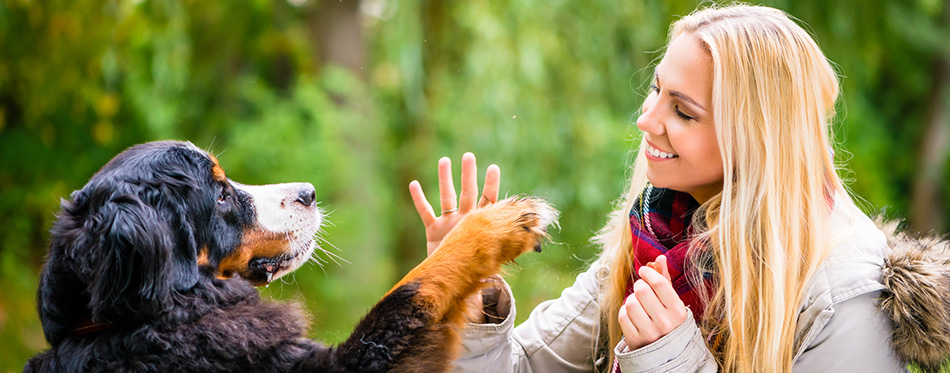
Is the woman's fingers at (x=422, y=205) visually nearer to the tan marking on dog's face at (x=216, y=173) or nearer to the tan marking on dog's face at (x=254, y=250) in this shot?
the tan marking on dog's face at (x=254, y=250)

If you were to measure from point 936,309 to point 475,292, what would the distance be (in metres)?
1.10

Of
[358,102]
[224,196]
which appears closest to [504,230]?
[224,196]

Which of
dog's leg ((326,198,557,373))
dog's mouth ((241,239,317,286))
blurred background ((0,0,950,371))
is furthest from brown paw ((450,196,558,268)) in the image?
blurred background ((0,0,950,371))

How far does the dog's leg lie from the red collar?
60 centimetres

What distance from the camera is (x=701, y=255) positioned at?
6.20 ft

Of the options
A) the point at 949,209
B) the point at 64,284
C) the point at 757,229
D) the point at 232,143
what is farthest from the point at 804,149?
the point at 949,209

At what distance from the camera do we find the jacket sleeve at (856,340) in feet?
5.31

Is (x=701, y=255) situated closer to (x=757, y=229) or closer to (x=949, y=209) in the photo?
(x=757, y=229)

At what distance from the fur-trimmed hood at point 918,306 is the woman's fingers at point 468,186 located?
1.14 m

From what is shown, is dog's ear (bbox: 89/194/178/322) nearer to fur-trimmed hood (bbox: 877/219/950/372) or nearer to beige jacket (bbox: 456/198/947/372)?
beige jacket (bbox: 456/198/947/372)

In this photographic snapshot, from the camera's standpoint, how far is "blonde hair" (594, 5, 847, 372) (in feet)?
5.75

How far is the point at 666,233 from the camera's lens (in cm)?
206

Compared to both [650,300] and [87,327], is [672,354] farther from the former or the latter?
[87,327]

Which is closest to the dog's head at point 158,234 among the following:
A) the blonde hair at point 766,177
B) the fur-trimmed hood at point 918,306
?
the blonde hair at point 766,177
